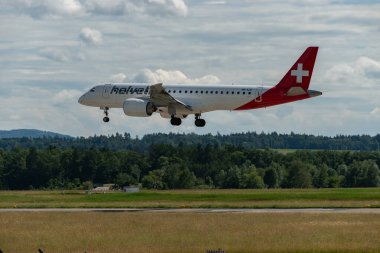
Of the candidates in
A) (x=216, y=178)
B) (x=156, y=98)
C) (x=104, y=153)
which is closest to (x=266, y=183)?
(x=216, y=178)

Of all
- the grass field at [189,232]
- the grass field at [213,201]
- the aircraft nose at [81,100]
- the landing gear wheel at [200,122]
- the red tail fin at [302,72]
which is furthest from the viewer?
the aircraft nose at [81,100]

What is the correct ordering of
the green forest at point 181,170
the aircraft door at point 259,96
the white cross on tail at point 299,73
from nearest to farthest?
1. the aircraft door at point 259,96
2. the white cross on tail at point 299,73
3. the green forest at point 181,170

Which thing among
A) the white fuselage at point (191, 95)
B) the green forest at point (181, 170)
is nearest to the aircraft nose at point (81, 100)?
the white fuselage at point (191, 95)

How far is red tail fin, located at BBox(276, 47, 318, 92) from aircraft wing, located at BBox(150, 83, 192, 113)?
861cm

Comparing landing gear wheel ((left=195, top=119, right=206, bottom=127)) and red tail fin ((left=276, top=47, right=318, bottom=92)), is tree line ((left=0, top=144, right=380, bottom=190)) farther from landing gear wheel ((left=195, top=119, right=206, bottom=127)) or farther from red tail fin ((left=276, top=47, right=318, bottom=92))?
red tail fin ((left=276, top=47, right=318, bottom=92))

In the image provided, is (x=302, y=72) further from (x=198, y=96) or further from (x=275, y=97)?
(x=198, y=96)

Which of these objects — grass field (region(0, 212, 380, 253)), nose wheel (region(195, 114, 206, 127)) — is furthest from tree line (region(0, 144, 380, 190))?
grass field (region(0, 212, 380, 253))

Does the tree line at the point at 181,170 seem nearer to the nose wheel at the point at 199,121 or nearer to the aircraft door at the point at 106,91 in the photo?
the nose wheel at the point at 199,121

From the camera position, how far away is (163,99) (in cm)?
8838

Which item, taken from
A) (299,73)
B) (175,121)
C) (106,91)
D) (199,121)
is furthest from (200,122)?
(299,73)

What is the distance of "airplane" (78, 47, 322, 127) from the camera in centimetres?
8512

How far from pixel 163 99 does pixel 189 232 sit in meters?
34.6

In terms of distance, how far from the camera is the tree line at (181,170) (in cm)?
16325

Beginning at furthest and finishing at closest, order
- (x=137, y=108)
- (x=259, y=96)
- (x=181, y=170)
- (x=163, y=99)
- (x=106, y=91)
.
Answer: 1. (x=181, y=170)
2. (x=106, y=91)
3. (x=163, y=99)
4. (x=137, y=108)
5. (x=259, y=96)
